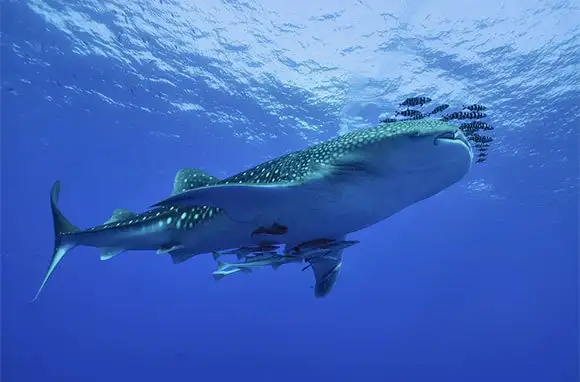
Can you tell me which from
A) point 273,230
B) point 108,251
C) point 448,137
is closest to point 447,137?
point 448,137

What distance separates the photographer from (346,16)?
14.3m

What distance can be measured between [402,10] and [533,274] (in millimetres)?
83098

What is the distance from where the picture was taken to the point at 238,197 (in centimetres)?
360

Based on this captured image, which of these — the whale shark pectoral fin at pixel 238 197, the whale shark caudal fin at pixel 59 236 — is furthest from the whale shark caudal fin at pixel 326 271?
the whale shark caudal fin at pixel 59 236

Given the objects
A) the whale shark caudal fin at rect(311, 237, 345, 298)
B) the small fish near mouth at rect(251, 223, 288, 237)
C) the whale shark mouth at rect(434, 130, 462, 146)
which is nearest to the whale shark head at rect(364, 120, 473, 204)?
the whale shark mouth at rect(434, 130, 462, 146)

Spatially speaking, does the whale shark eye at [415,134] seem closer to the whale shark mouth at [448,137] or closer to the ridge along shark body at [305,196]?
the ridge along shark body at [305,196]

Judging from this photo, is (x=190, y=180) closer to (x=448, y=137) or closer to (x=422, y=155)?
(x=422, y=155)

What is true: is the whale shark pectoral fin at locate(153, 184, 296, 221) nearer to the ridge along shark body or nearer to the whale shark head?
the ridge along shark body

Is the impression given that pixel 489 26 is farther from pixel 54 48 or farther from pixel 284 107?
pixel 54 48

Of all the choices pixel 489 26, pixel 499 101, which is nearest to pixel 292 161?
pixel 489 26

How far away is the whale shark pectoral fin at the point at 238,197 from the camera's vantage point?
134 inches

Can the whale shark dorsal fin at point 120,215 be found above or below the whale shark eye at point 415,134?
below

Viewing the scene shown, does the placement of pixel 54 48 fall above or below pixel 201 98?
below

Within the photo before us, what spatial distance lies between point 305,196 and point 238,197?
0.65 metres
